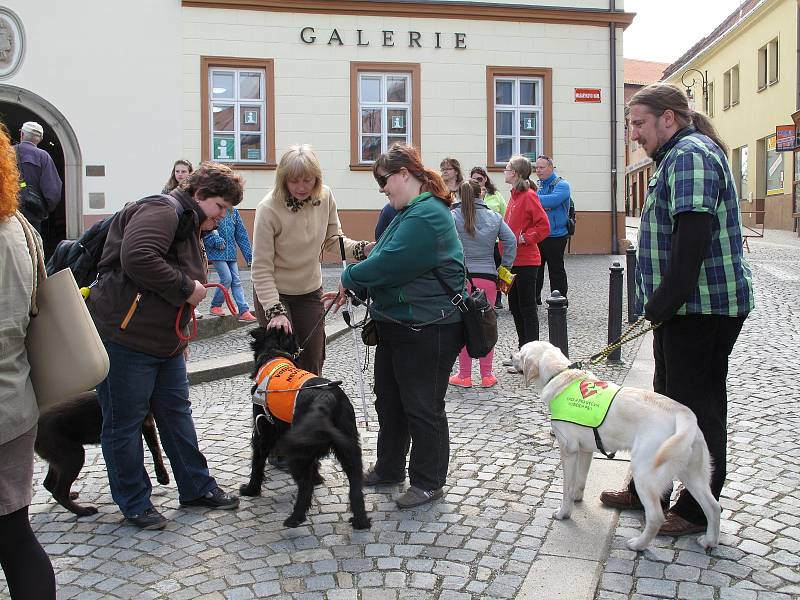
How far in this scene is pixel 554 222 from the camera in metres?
10.3

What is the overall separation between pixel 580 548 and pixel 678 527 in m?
0.49

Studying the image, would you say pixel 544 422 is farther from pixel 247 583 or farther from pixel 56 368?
pixel 56 368

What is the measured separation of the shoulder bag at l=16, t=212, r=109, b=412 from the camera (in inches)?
102

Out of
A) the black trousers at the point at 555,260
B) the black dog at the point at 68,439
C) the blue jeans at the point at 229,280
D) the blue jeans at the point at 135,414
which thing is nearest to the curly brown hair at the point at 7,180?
the blue jeans at the point at 135,414

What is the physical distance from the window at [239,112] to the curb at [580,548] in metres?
13.9

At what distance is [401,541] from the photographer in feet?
12.5

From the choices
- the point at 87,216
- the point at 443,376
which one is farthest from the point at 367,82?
the point at 443,376

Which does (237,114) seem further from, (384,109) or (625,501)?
(625,501)

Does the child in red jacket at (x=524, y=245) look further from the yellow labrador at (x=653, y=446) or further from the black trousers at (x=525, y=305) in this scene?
the yellow labrador at (x=653, y=446)

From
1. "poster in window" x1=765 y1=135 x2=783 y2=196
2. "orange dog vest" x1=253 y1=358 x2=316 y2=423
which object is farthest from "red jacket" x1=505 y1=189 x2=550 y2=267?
"poster in window" x1=765 y1=135 x2=783 y2=196

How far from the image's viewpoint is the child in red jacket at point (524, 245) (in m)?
7.52

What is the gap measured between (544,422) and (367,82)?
44.0 feet

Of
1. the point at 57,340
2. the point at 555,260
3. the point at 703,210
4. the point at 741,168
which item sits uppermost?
the point at 741,168

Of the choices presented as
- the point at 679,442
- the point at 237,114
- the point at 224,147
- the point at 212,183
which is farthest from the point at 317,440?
the point at 237,114
